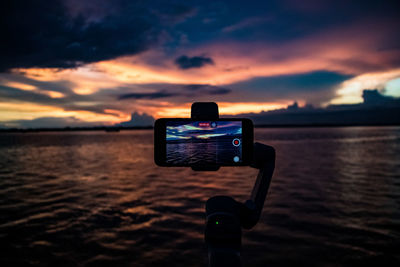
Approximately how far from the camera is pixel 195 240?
26.5 feet

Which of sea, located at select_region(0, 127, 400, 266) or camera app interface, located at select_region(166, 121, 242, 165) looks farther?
sea, located at select_region(0, 127, 400, 266)

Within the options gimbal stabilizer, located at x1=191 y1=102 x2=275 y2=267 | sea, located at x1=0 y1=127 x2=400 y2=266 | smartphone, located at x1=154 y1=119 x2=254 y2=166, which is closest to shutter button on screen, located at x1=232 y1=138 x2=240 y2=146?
smartphone, located at x1=154 y1=119 x2=254 y2=166

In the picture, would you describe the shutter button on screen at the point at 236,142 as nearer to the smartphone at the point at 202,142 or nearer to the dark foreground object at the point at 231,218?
the smartphone at the point at 202,142

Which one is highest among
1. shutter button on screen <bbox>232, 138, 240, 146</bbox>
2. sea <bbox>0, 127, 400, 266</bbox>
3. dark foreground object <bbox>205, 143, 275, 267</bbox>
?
shutter button on screen <bbox>232, 138, 240, 146</bbox>

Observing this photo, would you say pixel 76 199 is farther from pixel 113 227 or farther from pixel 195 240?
pixel 195 240

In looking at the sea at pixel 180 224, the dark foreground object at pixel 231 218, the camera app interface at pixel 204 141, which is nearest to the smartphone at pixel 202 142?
the camera app interface at pixel 204 141

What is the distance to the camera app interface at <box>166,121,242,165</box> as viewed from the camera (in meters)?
1.44

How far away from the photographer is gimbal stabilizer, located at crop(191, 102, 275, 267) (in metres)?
1.37

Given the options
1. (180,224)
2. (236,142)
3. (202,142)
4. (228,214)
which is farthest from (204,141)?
(180,224)

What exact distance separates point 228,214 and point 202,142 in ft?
1.59

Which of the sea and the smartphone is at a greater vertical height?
the smartphone

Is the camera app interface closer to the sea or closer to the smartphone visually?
the smartphone

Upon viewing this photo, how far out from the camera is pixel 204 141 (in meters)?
1.51

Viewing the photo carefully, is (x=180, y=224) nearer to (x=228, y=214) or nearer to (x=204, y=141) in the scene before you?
(x=228, y=214)
